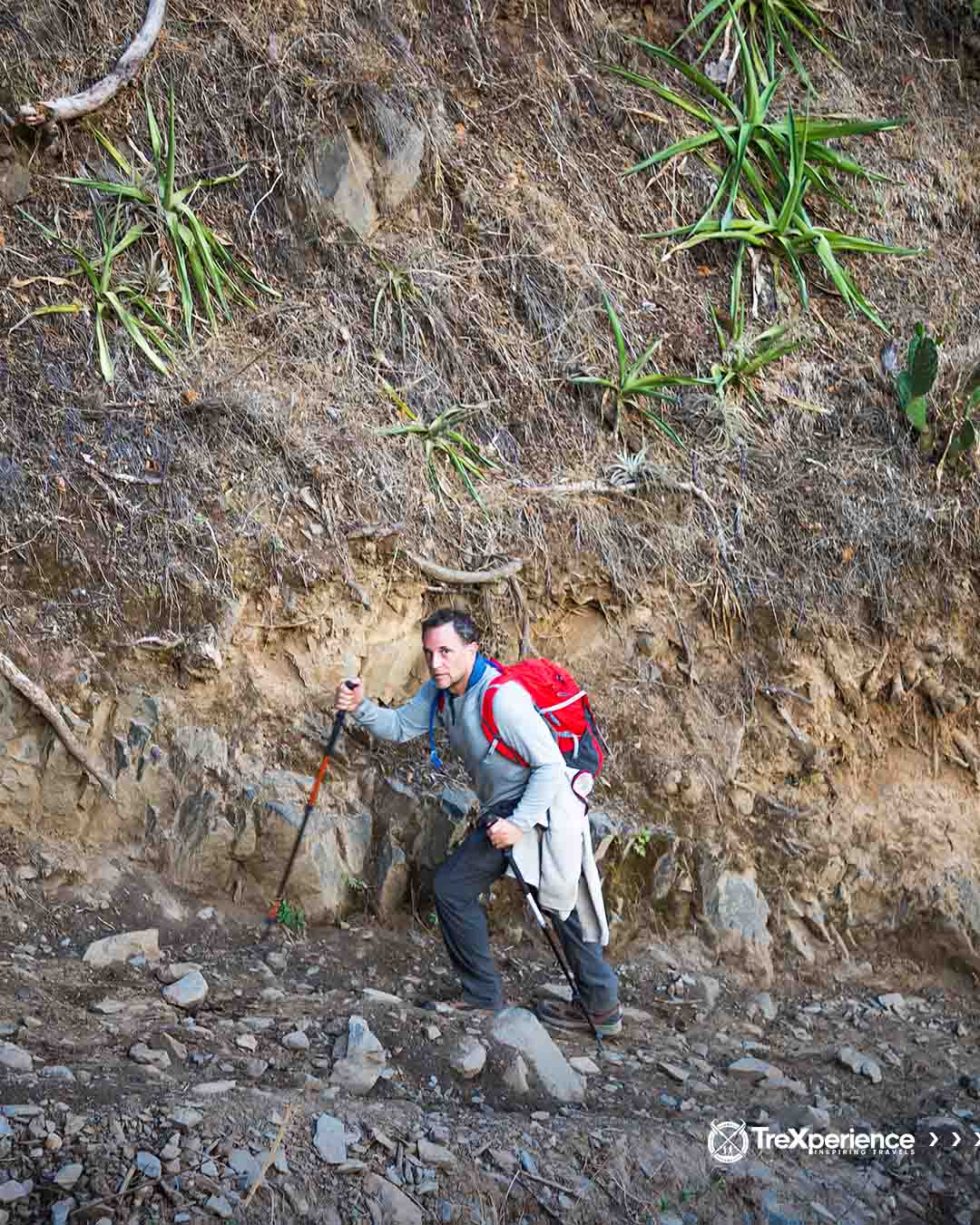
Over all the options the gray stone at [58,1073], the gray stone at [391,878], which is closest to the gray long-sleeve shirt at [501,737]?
the gray stone at [391,878]

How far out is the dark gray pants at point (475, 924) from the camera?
4.80 m

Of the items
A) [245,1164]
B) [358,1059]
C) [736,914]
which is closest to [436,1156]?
[358,1059]

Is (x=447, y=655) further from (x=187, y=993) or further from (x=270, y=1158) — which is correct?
(x=270, y=1158)

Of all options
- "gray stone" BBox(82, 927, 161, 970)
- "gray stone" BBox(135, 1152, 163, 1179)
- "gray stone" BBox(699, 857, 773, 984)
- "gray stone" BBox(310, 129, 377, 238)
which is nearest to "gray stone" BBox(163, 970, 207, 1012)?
"gray stone" BBox(82, 927, 161, 970)

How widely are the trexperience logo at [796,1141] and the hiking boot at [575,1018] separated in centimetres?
65

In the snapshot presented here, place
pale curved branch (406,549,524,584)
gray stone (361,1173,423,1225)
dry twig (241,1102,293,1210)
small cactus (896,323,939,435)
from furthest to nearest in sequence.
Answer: small cactus (896,323,939,435)
pale curved branch (406,549,524,584)
gray stone (361,1173,423,1225)
dry twig (241,1102,293,1210)

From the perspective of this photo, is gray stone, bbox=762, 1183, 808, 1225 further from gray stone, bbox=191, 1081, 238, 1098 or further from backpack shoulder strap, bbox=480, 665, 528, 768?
gray stone, bbox=191, 1081, 238, 1098

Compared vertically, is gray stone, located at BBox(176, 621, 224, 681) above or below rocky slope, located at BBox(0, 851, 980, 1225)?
above

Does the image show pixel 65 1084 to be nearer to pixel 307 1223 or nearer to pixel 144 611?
pixel 307 1223

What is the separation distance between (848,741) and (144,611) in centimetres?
429

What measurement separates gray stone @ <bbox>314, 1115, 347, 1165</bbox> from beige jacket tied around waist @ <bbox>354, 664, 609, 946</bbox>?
53.5 inches

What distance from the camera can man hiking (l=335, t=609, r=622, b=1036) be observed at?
4.61 m

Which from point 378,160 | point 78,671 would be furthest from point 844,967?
point 378,160

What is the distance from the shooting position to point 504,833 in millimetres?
4590
